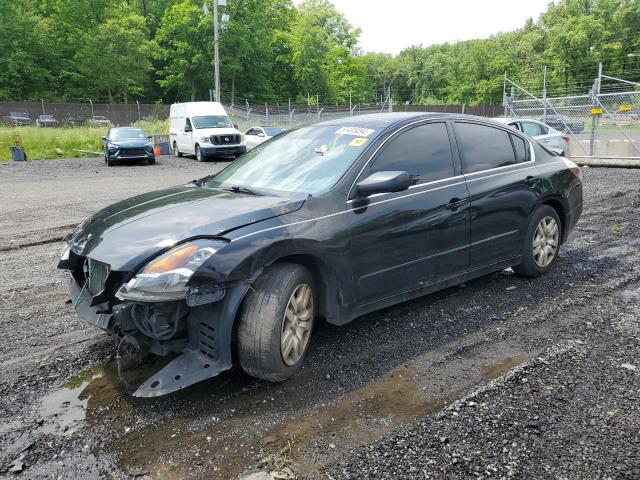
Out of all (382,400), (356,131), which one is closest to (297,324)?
(382,400)

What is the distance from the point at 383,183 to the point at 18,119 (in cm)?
4181

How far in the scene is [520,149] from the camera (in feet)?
16.9

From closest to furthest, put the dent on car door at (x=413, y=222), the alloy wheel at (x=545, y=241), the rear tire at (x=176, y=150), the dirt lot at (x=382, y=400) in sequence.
Result: the dirt lot at (x=382, y=400), the dent on car door at (x=413, y=222), the alloy wheel at (x=545, y=241), the rear tire at (x=176, y=150)

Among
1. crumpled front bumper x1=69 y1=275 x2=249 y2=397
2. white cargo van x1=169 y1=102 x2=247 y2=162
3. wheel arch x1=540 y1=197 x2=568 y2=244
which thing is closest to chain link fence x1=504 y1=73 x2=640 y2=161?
white cargo van x1=169 y1=102 x2=247 y2=162

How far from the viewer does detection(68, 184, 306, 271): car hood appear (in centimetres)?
304

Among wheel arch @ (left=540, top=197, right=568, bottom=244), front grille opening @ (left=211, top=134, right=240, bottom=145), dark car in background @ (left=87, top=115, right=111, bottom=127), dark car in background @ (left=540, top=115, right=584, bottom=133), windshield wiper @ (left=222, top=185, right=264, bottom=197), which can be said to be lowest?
wheel arch @ (left=540, top=197, right=568, bottom=244)

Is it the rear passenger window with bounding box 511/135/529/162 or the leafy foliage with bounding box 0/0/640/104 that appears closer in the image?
the rear passenger window with bounding box 511/135/529/162

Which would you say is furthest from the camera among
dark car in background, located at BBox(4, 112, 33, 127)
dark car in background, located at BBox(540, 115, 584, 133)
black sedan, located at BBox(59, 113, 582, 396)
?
dark car in background, located at BBox(4, 112, 33, 127)

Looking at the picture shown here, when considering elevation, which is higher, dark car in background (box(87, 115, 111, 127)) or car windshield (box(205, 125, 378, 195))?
dark car in background (box(87, 115, 111, 127))

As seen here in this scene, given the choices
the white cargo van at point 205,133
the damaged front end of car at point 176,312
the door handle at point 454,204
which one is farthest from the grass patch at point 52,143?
the door handle at point 454,204

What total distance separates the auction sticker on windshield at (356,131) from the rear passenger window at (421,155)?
199mm

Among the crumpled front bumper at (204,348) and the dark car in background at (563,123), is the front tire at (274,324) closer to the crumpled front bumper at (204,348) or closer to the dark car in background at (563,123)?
the crumpled front bumper at (204,348)

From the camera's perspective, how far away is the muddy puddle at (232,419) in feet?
8.31

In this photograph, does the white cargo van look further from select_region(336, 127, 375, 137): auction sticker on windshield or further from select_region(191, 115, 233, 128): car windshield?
select_region(336, 127, 375, 137): auction sticker on windshield
